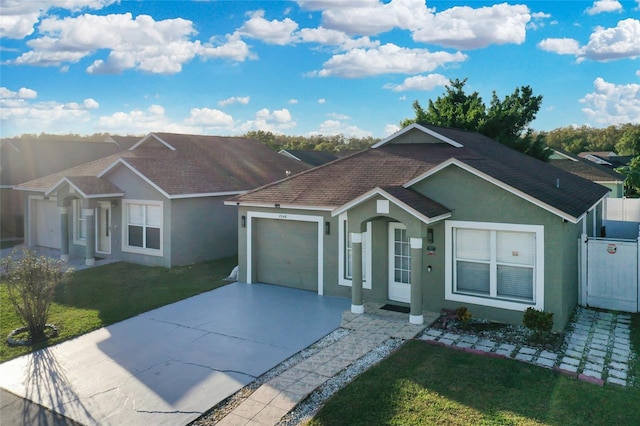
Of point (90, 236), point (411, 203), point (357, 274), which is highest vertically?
point (411, 203)

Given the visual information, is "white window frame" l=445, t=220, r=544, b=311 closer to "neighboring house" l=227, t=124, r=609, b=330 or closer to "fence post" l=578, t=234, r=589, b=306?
"neighboring house" l=227, t=124, r=609, b=330

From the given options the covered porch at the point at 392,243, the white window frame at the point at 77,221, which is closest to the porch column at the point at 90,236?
the white window frame at the point at 77,221

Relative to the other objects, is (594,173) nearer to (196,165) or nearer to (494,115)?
(494,115)

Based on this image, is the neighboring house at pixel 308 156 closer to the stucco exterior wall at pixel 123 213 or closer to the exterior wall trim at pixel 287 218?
the stucco exterior wall at pixel 123 213

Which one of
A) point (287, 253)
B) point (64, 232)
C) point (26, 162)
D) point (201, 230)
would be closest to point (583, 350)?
point (287, 253)

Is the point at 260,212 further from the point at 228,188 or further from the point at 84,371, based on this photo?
the point at 84,371

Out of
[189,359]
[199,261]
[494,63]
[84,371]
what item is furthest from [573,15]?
[84,371]

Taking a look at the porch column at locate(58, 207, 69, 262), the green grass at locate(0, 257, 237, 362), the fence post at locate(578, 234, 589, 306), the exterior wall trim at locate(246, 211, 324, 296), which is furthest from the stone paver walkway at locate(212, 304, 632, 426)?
the porch column at locate(58, 207, 69, 262)
